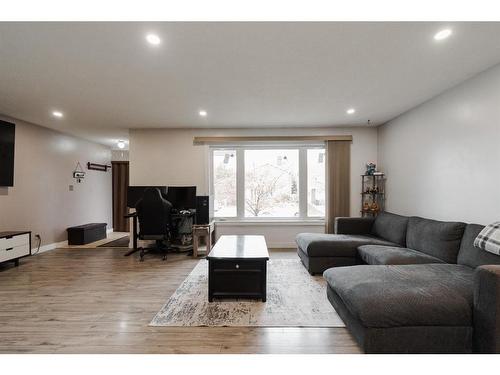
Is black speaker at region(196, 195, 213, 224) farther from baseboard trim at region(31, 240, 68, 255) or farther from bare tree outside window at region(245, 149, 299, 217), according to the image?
baseboard trim at region(31, 240, 68, 255)

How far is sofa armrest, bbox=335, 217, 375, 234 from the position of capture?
13.3ft

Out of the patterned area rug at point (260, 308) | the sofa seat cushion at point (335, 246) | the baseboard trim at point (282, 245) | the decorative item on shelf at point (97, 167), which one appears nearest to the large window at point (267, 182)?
the baseboard trim at point (282, 245)

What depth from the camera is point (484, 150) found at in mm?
2566

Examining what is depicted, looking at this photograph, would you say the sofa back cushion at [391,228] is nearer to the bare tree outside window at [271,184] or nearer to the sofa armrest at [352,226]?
the sofa armrest at [352,226]

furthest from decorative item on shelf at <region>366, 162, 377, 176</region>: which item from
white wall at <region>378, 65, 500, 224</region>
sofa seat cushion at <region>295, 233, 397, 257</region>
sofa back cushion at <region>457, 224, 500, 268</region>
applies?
sofa back cushion at <region>457, 224, 500, 268</region>

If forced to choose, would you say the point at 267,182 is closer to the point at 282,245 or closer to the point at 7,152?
the point at 282,245

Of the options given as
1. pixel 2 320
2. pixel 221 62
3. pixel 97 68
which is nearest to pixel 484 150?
pixel 221 62

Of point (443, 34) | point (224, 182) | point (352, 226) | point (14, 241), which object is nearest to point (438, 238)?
point (352, 226)

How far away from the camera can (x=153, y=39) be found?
2.00 meters

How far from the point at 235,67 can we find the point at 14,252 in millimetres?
4271

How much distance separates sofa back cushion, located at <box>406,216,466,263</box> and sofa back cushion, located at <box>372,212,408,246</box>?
7.0 inches

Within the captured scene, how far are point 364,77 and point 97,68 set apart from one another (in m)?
2.78

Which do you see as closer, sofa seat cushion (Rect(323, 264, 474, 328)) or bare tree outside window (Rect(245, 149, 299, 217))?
sofa seat cushion (Rect(323, 264, 474, 328))

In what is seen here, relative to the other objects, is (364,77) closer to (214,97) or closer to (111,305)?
(214,97)
